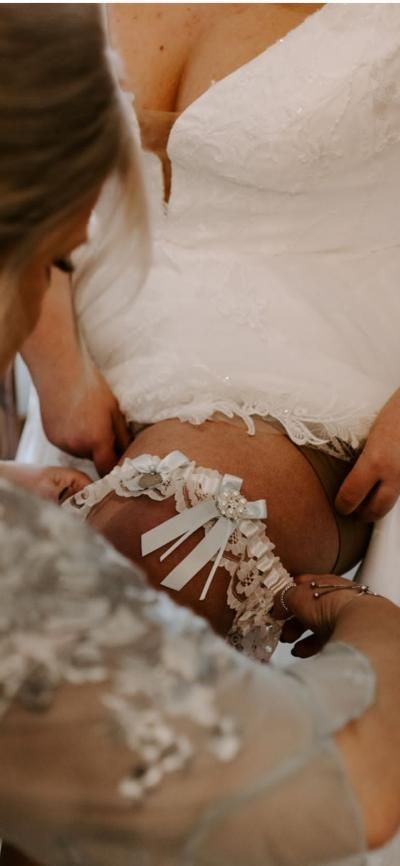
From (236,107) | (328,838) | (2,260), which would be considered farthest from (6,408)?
(328,838)

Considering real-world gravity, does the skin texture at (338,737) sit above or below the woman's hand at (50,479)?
above

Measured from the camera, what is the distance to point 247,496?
786mm

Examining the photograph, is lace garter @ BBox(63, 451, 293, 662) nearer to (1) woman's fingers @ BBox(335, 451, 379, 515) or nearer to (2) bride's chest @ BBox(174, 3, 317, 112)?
(1) woman's fingers @ BBox(335, 451, 379, 515)

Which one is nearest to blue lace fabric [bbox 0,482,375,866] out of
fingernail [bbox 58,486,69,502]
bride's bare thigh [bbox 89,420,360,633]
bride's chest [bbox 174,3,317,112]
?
bride's bare thigh [bbox 89,420,360,633]

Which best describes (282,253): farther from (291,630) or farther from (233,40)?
(291,630)

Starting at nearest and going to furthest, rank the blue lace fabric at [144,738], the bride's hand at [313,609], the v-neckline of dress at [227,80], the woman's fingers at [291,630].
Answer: the blue lace fabric at [144,738], the bride's hand at [313,609], the woman's fingers at [291,630], the v-neckline of dress at [227,80]

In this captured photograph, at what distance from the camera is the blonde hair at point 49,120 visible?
1.51ft

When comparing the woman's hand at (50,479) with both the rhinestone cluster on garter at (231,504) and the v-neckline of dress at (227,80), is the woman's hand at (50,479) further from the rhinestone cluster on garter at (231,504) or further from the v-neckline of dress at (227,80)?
the v-neckline of dress at (227,80)

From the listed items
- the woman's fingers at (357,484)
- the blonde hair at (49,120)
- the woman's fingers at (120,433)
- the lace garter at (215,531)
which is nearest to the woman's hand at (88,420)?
the woman's fingers at (120,433)

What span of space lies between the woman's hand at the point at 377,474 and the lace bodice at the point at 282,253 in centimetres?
3

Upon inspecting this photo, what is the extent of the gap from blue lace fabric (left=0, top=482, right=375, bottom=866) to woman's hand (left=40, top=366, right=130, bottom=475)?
1.36ft

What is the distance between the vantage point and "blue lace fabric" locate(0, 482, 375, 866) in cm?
45

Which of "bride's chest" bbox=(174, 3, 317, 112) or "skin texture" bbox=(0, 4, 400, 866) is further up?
"bride's chest" bbox=(174, 3, 317, 112)

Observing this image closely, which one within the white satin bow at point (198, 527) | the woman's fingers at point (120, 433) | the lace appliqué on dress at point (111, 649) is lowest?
the woman's fingers at point (120, 433)
